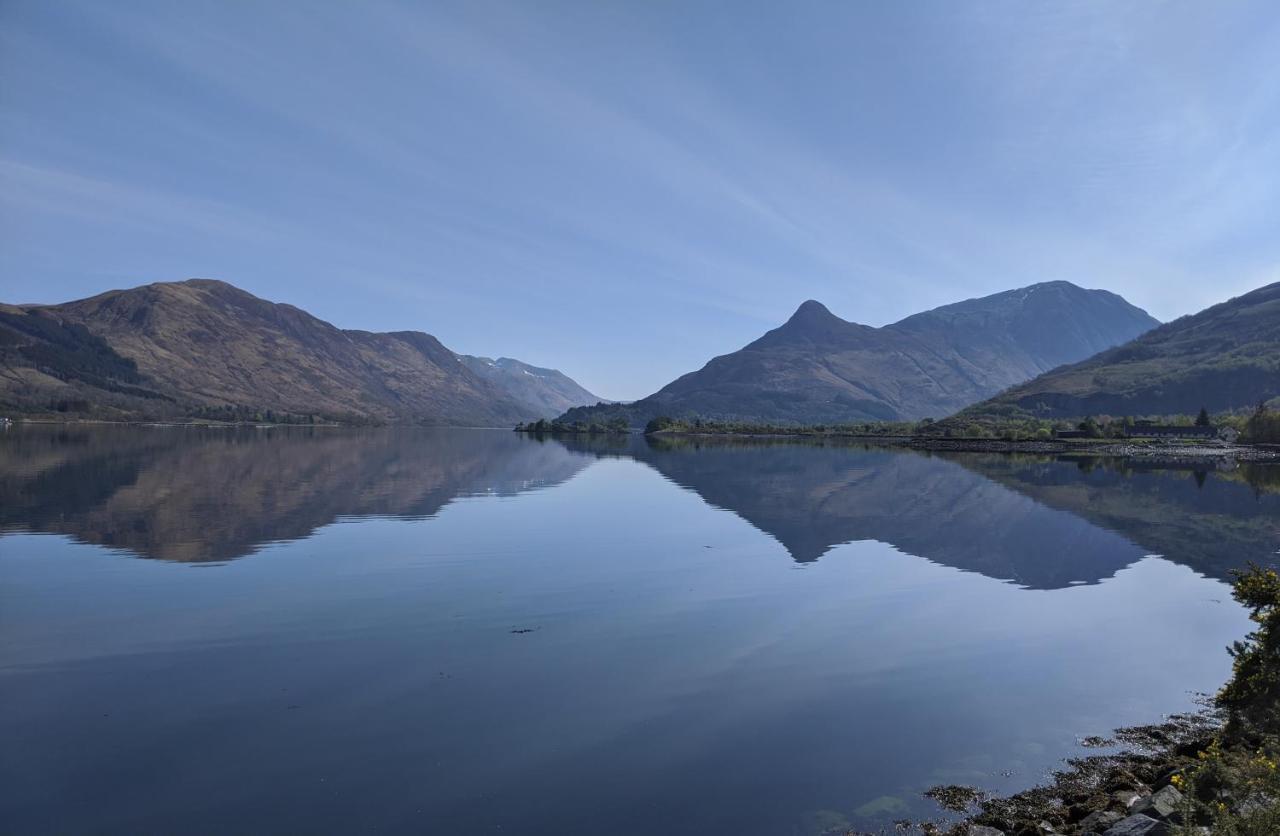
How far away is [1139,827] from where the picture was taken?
1311cm

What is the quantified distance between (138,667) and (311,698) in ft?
22.3

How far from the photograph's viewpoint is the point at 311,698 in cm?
2017

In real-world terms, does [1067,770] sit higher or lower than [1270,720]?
lower

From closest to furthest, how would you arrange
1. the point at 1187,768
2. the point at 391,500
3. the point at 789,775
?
1. the point at 1187,768
2. the point at 789,775
3. the point at 391,500

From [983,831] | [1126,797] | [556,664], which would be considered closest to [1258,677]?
Answer: [1126,797]

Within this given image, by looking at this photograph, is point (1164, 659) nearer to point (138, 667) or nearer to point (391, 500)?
point (138, 667)

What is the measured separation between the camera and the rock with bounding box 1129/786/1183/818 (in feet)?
43.7

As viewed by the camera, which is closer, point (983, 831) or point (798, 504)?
point (983, 831)

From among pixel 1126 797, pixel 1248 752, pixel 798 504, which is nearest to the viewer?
pixel 1126 797

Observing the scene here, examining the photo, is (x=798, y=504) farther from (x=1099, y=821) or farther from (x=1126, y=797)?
(x=1099, y=821)

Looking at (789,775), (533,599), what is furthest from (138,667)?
(789,775)

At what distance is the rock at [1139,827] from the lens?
Result: 12631mm

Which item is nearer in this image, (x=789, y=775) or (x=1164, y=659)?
(x=789, y=775)

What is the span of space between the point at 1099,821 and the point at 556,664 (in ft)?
50.5
